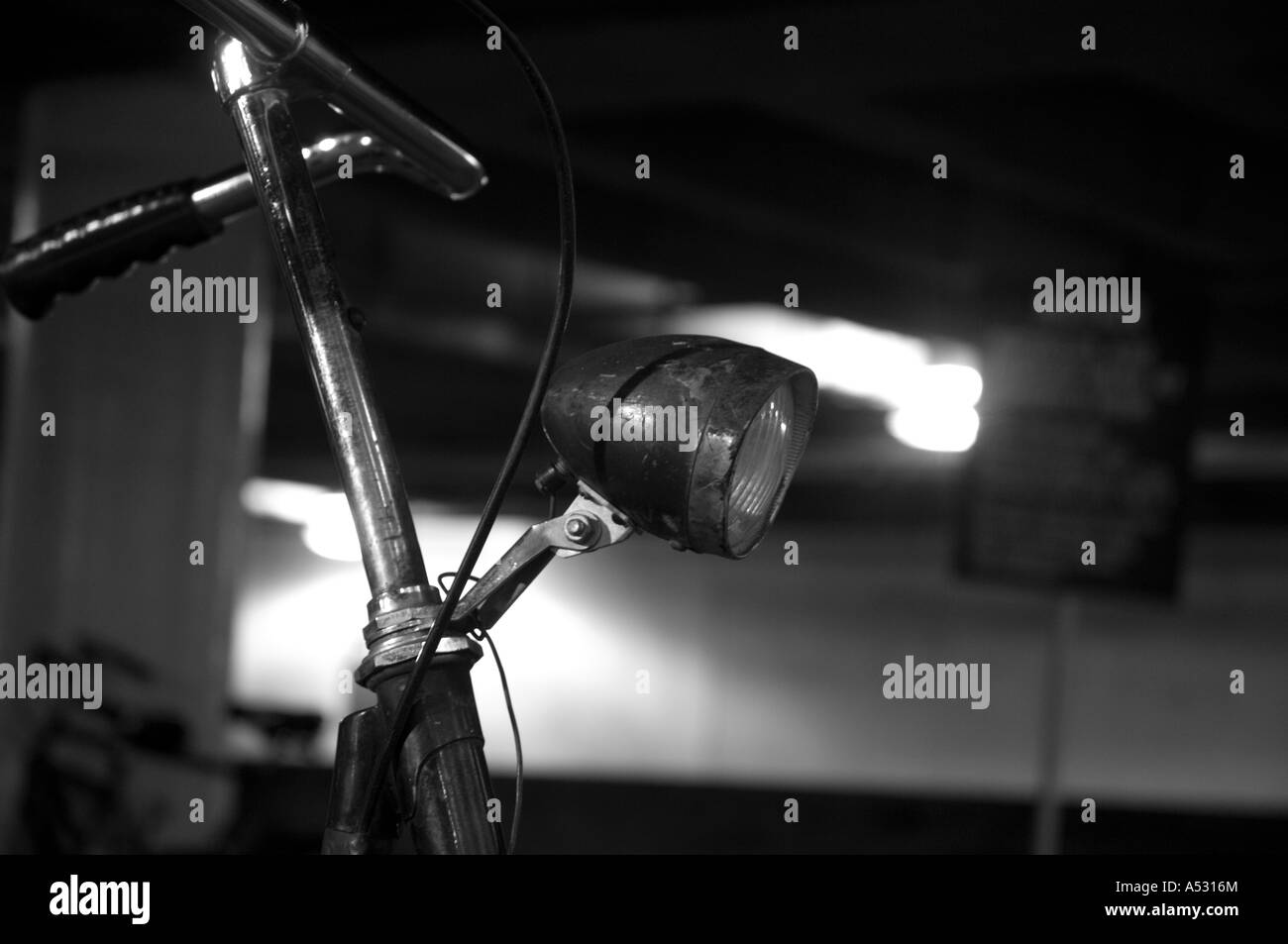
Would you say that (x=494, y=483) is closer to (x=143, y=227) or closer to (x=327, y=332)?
(x=327, y=332)

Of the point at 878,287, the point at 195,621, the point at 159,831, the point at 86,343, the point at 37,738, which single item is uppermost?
the point at 878,287

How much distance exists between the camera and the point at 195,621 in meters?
4.85

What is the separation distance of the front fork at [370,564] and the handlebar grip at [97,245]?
6.2 inches

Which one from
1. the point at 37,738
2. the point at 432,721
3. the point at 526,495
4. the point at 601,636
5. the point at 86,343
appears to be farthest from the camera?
the point at 601,636

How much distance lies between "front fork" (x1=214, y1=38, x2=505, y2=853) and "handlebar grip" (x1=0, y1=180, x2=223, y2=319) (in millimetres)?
157

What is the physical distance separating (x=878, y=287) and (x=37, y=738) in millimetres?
4431

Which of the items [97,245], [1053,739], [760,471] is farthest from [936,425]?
[760,471]

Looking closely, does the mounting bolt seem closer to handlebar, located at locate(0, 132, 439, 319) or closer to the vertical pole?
handlebar, located at locate(0, 132, 439, 319)

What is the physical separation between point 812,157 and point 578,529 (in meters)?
5.09

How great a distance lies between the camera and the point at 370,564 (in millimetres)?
720

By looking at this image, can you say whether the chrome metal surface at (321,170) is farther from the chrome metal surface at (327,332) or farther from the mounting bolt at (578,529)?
the mounting bolt at (578,529)

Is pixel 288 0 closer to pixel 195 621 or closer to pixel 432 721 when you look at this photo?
pixel 432 721

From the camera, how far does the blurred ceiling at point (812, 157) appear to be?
4.02 meters
